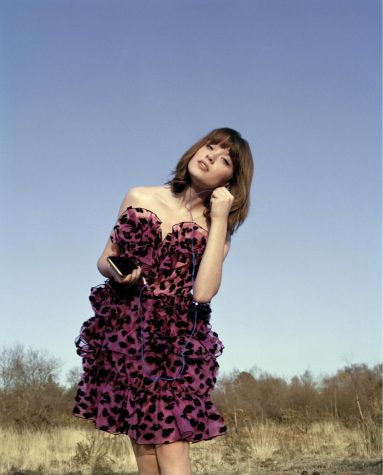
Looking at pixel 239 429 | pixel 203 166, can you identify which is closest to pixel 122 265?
pixel 203 166

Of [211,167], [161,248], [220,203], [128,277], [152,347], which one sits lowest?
[152,347]

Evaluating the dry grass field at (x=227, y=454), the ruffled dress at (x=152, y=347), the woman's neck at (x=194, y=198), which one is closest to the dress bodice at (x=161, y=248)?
the ruffled dress at (x=152, y=347)

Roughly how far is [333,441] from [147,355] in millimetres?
8820

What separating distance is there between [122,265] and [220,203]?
573mm

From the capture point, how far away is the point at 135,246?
11.7 feet

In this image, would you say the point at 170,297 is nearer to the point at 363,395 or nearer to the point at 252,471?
the point at 252,471

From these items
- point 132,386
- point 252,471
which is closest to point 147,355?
point 132,386

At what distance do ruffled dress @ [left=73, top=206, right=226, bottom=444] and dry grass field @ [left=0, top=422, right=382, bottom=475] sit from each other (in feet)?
15.5

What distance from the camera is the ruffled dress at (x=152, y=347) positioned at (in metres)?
3.27

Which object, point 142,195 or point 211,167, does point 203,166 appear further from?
point 142,195

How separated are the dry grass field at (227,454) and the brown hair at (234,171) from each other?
4.69m

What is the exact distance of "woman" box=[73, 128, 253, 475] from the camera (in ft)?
10.8

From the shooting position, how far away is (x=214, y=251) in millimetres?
3389

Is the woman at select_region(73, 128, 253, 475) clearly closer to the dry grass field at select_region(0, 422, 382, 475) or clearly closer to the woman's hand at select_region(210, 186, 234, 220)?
the woman's hand at select_region(210, 186, 234, 220)
